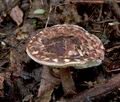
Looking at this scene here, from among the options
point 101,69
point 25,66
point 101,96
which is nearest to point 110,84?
point 101,96

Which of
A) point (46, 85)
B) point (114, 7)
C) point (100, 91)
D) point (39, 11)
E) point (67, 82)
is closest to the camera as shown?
point (100, 91)

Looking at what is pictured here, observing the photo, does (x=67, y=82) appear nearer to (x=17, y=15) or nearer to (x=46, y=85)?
(x=46, y=85)

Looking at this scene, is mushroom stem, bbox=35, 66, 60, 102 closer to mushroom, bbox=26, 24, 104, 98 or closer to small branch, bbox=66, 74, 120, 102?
mushroom, bbox=26, 24, 104, 98

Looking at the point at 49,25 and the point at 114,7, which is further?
the point at 49,25

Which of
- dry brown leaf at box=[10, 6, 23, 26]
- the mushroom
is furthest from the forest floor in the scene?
the mushroom

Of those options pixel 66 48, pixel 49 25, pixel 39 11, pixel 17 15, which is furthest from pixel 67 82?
pixel 17 15

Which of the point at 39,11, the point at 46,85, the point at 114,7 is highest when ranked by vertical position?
the point at 114,7

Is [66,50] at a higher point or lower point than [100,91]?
higher
